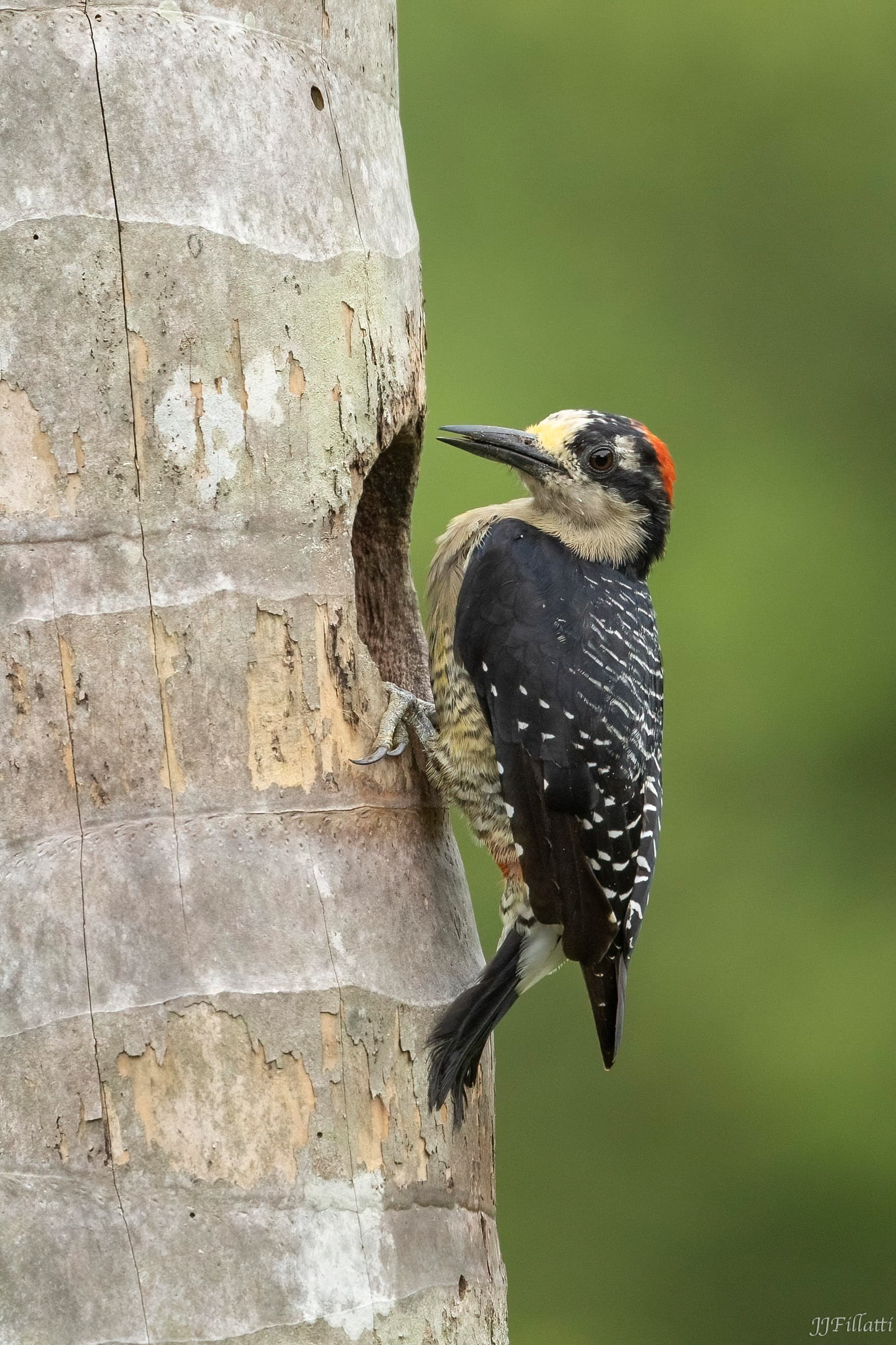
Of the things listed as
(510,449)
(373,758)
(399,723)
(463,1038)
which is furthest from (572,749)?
(510,449)

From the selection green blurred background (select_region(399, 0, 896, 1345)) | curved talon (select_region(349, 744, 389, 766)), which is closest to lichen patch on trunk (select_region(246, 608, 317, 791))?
curved talon (select_region(349, 744, 389, 766))

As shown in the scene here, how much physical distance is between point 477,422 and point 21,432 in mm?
4293

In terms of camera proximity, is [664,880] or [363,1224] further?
[664,880]

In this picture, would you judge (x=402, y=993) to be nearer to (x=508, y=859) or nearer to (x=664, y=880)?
(x=508, y=859)

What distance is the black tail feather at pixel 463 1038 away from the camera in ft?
Answer: 9.91

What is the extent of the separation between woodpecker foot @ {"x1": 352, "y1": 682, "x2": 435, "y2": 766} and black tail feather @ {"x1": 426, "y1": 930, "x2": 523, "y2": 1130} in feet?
1.52

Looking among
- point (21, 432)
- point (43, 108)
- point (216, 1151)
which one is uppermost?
point (43, 108)

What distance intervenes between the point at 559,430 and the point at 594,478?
0.50 ft

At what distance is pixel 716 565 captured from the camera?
7.33 metres

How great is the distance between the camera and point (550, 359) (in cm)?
746

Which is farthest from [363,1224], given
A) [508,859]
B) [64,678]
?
[508,859]

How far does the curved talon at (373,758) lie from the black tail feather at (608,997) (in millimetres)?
824

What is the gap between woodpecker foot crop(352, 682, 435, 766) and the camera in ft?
10.5

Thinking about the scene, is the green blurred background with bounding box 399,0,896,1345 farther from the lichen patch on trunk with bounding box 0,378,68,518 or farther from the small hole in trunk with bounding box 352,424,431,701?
the lichen patch on trunk with bounding box 0,378,68,518
